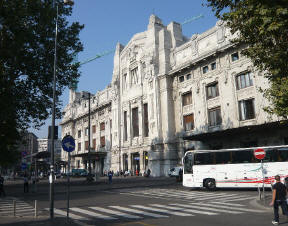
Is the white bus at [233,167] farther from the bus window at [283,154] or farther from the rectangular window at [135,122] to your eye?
the rectangular window at [135,122]

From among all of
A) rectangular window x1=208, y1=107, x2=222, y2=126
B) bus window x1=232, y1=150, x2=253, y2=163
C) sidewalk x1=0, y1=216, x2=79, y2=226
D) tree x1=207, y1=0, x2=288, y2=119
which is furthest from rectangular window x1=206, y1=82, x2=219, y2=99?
sidewalk x1=0, y1=216, x2=79, y2=226

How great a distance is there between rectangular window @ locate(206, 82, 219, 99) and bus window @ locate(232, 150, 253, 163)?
Result: 17.8 meters

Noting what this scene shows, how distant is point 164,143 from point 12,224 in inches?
1364

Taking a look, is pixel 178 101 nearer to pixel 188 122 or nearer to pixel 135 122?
pixel 188 122

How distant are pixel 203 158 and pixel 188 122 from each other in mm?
19646

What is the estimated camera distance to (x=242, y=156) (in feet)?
70.3

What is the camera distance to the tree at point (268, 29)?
1083 centimetres

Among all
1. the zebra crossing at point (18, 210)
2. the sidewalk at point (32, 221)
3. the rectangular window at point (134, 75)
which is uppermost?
the rectangular window at point (134, 75)

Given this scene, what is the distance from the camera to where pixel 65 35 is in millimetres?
23656

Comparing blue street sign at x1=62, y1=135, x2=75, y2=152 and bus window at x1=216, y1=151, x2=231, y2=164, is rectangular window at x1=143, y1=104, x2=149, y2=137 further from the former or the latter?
blue street sign at x1=62, y1=135, x2=75, y2=152

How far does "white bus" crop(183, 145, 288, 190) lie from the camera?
65.7 feet

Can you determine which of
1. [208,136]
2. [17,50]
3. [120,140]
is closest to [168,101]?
[208,136]

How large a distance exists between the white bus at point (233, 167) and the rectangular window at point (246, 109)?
544 inches

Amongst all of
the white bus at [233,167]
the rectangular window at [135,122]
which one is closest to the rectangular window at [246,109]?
the white bus at [233,167]
